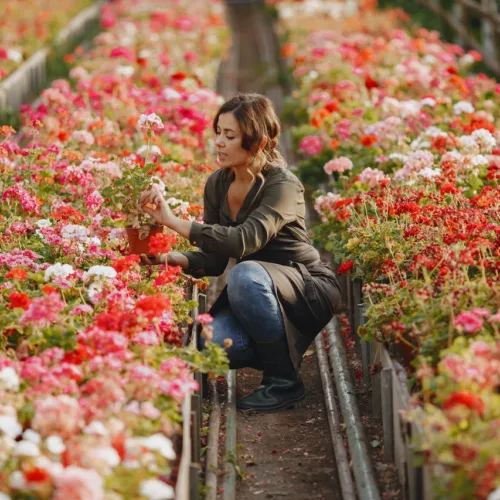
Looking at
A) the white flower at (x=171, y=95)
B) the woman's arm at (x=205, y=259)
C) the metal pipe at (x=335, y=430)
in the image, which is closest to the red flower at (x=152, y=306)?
the woman's arm at (x=205, y=259)

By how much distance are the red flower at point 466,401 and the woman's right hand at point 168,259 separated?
190cm

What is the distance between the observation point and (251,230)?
4543 mm

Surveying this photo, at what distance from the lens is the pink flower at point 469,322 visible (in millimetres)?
3523

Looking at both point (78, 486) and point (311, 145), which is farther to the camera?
point (311, 145)

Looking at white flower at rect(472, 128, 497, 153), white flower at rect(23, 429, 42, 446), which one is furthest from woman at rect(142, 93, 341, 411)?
white flower at rect(472, 128, 497, 153)

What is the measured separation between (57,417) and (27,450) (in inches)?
7.5

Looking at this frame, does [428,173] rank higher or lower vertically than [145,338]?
higher

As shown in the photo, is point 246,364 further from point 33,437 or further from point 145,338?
point 33,437

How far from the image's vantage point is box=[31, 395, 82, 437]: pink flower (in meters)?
3.08

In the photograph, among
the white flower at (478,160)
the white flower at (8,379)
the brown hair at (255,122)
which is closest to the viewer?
the white flower at (8,379)

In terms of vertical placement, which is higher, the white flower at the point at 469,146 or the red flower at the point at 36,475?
the white flower at the point at 469,146

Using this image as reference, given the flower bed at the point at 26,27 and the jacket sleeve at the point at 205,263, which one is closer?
the jacket sleeve at the point at 205,263

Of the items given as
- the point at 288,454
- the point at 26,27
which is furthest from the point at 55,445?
the point at 26,27

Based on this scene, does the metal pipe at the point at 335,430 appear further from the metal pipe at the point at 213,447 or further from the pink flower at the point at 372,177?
the pink flower at the point at 372,177
